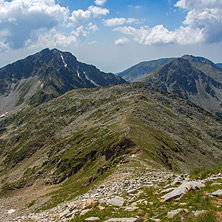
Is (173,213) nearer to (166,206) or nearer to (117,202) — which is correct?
(166,206)

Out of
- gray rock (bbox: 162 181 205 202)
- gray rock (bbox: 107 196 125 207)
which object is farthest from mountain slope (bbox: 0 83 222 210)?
gray rock (bbox: 162 181 205 202)

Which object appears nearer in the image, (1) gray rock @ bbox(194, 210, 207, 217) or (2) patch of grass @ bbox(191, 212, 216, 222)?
(2) patch of grass @ bbox(191, 212, 216, 222)

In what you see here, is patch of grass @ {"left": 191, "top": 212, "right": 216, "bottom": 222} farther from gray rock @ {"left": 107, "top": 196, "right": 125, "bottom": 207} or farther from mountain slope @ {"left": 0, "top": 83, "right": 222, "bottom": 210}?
mountain slope @ {"left": 0, "top": 83, "right": 222, "bottom": 210}

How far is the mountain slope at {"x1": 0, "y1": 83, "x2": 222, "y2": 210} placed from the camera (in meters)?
78.5

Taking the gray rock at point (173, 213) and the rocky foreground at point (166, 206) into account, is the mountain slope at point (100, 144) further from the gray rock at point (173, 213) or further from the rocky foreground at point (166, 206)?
the gray rock at point (173, 213)

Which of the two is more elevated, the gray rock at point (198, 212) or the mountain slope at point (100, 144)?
the gray rock at point (198, 212)

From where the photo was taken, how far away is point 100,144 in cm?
10100

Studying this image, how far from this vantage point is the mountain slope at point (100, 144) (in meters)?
78.5

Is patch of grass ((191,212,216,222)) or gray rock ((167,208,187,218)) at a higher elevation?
patch of grass ((191,212,216,222))

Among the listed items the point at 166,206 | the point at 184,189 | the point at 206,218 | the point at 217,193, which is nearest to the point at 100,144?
the point at 184,189

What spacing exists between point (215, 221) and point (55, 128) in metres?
170

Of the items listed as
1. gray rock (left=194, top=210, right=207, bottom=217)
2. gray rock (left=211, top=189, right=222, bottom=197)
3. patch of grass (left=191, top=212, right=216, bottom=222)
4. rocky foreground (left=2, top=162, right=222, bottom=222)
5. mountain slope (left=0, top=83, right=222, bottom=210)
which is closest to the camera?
patch of grass (left=191, top=212, right=216, bottom=222)

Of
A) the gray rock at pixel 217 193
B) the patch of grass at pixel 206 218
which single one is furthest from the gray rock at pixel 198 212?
the gray rock at pixel 217 193

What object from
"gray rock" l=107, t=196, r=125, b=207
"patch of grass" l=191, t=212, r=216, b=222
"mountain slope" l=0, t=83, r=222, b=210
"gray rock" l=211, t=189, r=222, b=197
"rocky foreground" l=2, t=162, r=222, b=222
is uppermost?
"patch of grass" l=191, t=212, r=216, b=222
